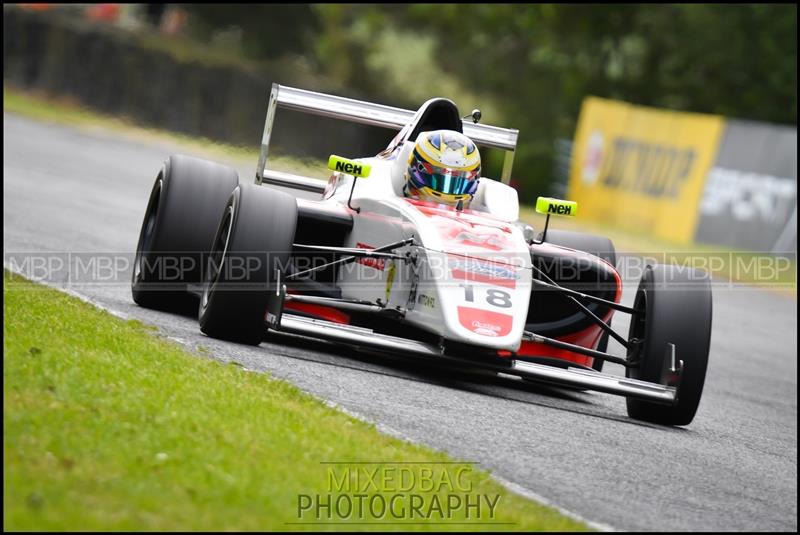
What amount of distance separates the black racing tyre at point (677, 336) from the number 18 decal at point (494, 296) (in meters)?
1.08

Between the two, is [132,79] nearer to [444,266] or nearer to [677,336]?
[444,266]

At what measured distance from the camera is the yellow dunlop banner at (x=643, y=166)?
81.4 ft

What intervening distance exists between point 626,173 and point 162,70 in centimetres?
1223

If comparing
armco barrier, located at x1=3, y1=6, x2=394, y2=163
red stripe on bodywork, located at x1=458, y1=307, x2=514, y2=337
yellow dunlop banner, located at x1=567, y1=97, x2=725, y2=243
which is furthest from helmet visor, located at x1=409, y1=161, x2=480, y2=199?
armco barrier, located at x1=3, y1=6, x2=394, y2=163

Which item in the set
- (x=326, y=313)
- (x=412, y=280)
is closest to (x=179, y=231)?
(x=326, y=313)

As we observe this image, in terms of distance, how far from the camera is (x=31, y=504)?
4406 mm

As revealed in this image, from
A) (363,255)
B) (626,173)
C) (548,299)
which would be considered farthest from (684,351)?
(626,173)

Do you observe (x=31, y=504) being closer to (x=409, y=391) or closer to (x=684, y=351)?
(x=409, y=391)

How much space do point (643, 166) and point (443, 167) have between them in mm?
17851

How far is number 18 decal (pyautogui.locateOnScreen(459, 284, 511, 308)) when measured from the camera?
26.0 feet

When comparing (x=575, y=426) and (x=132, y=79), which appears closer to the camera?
(x=575, y=426)

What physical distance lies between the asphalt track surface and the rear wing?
1642 millimetres

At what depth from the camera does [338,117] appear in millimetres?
10977

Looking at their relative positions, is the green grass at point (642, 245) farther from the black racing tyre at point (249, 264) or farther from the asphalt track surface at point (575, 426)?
the black racing tyre at point (249, 264)
